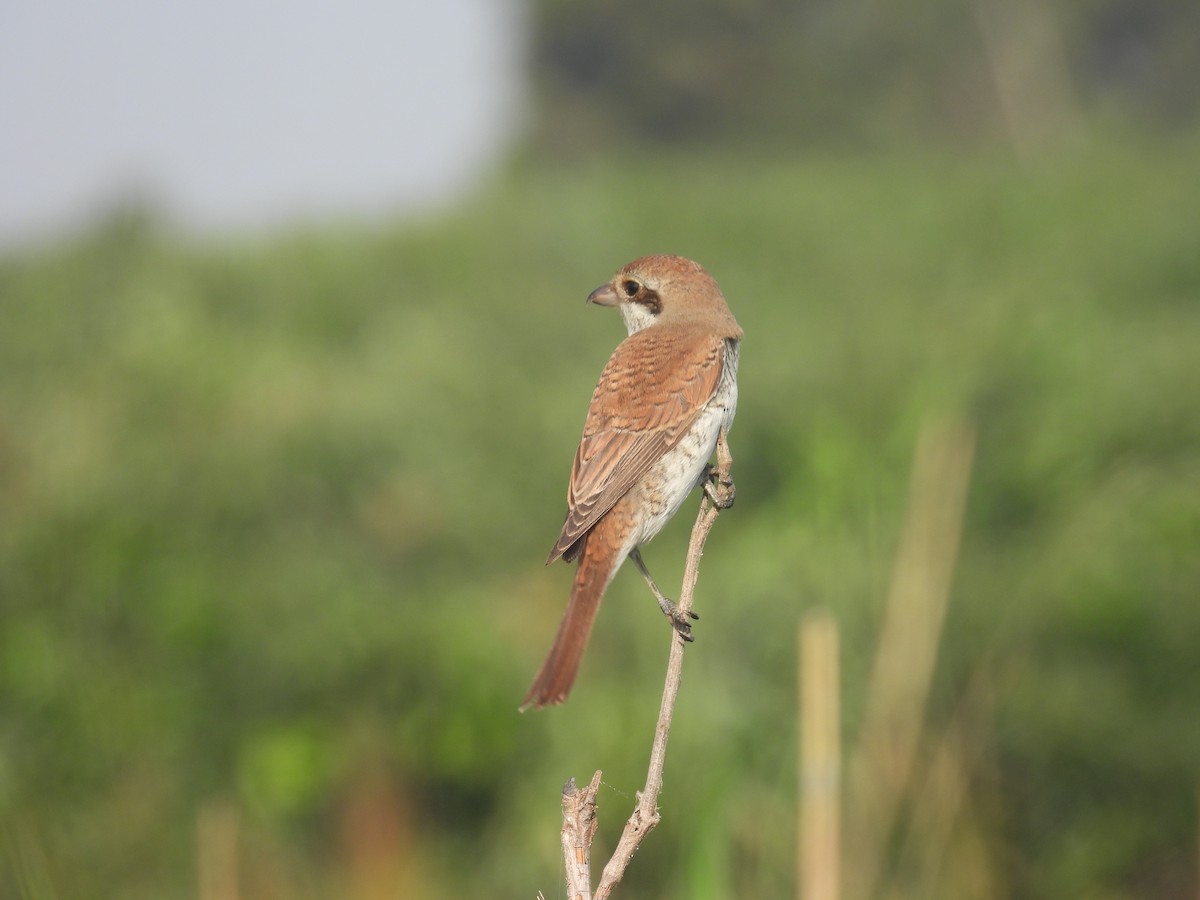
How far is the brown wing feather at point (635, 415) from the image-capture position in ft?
8.14

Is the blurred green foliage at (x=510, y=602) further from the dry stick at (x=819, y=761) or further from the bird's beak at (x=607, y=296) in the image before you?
the bird's beak at (x=607, y=296)

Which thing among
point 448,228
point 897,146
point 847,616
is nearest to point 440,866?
point 847,616

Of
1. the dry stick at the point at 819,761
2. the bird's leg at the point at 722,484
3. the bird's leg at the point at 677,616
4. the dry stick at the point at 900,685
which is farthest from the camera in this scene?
the dry stick at the point at 900,685

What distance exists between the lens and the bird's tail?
1.99m

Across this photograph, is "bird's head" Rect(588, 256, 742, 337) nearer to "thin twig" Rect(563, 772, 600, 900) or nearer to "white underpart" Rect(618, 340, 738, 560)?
"white underpart" Rect(618, 340, 738, 560)

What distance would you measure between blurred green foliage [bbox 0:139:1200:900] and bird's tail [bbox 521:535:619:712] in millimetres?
329

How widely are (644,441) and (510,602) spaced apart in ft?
13.2

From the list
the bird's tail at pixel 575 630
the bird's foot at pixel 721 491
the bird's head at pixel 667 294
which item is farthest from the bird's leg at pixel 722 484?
the bird's head at pixel 667 294

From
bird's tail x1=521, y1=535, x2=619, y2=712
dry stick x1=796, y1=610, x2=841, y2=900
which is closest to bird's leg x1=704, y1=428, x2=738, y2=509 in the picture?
bird's tail x1=521, y1=535, x2=619, y2=712

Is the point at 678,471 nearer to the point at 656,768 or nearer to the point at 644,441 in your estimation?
the point at 644,441

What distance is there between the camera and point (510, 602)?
649cm

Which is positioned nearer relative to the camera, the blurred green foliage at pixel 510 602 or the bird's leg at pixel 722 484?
the bird's leg at pixel 722 484

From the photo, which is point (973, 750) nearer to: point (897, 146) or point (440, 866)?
point (440, 866)

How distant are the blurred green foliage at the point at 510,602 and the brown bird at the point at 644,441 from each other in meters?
0.64
